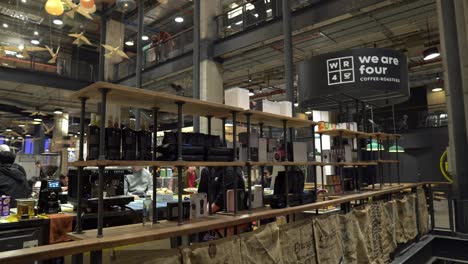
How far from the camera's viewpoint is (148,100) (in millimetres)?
2545

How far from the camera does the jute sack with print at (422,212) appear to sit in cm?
575

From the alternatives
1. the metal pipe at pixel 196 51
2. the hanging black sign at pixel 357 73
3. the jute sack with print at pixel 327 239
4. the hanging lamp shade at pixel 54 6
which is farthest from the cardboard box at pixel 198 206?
the metal pipe at pixel 196 51

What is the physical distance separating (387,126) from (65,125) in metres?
14.6

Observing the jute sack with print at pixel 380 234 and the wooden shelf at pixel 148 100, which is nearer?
the wooden shelf at pixel 148 100

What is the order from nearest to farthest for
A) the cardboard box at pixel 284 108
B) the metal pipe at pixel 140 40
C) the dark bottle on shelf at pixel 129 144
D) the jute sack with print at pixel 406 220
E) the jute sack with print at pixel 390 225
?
1. the dark bottle on shelf at pixel 129 144
2. the cardboard box at pixel 284 108
3. the jute sack with print at pixel 390 225
4. the jute sack with print at pixel 406 220
5. the metal pipe at pixel 140 40

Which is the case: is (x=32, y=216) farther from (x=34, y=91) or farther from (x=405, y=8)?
(x=34, y=91)

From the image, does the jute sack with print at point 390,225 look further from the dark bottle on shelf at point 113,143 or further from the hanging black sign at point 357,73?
the dark bottle on shelf at point 113,143

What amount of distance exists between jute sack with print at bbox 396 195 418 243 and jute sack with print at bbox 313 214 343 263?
1880 millimetres

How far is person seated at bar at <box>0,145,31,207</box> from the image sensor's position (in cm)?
413

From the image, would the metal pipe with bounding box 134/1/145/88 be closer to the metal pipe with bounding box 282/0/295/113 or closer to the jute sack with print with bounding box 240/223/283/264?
the metal pipe with bounding box 282/0/295/113

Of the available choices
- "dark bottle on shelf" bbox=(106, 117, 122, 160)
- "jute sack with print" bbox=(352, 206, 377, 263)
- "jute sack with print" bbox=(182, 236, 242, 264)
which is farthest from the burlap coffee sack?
"dark bottle on shelf" bbox=(106, 117, 122, 160)

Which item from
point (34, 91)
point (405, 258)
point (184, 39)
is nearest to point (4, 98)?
point (34, 91)

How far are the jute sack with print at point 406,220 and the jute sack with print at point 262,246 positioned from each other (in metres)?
2.99

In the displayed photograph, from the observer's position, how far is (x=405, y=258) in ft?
16.2
